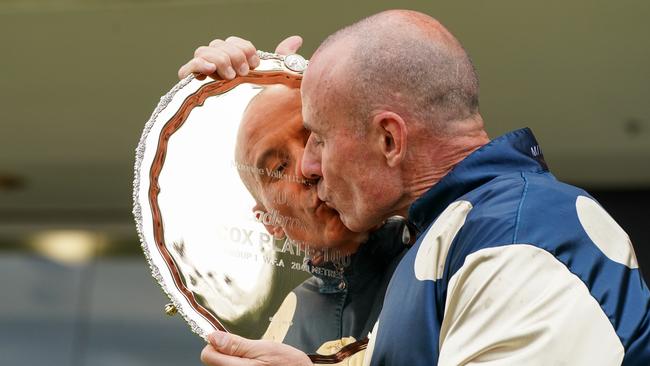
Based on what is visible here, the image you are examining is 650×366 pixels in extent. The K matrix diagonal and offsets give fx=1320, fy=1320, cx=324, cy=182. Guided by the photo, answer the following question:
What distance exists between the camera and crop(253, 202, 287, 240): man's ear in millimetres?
1689

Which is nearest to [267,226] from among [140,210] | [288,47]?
[140,210]

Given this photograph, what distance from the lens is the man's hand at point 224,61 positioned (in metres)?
1.69

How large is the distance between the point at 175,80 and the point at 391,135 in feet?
7.37

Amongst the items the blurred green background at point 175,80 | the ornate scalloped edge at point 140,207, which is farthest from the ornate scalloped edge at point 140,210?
the blurred green background at point 175,80

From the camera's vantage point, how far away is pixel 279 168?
169cm

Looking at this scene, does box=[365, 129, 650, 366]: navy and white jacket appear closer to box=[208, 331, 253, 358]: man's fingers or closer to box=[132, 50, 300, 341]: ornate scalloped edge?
box=[208, 331, 253, 358]: man's fingers

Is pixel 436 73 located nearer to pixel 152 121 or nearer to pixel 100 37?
pixel 152 121

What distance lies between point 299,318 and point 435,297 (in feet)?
1.12

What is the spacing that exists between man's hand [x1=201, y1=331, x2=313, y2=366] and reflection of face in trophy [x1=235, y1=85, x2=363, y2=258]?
0.70 feet

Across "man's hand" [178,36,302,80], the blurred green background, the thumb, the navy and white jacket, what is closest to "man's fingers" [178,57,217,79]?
"man's hand" [178,36,302,80]

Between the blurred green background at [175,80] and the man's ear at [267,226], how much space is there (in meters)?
1.73

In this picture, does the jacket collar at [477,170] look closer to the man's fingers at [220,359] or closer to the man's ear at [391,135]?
the man's ear at [391,135]

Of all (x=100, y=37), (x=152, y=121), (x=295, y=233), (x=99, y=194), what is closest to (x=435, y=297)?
(x=295, y=233)

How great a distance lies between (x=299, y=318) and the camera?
5.35 feet
